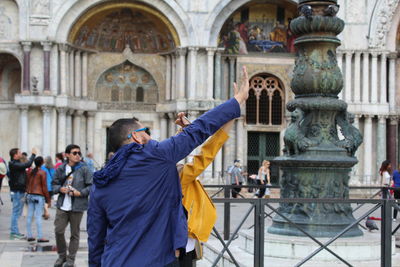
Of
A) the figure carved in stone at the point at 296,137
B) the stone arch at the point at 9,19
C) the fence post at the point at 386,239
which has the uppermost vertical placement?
the stone arch at the point at 9,19

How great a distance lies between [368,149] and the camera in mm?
28797

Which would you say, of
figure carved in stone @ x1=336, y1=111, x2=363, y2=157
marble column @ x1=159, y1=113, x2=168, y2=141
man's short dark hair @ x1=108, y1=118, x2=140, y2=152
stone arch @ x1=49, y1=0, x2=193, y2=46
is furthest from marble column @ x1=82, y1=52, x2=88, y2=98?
man's short dark hair @ x1=108, y1=118, x2=140, y2=152

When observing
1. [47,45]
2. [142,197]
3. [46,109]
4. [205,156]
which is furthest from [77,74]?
[142,197]

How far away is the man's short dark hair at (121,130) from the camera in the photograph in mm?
4586

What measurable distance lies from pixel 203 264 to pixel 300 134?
2202 millimetres

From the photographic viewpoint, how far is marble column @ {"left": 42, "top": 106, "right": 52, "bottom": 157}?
2727cm

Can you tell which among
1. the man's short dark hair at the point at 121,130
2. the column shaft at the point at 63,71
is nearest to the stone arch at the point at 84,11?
the column shaft at the point at 63,71

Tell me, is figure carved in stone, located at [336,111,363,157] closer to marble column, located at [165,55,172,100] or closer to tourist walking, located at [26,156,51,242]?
tourist walking, located at [26,156,51,242]

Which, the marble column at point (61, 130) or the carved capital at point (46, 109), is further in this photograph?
the marble column at point (61, 130)

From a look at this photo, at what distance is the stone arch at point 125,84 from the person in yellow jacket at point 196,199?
2537 centimetres

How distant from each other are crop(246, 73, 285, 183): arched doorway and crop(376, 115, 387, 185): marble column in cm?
420

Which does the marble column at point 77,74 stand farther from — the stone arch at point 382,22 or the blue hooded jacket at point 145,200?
the blue hooded jacket at point 145,200

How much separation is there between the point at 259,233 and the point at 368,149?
2240cm

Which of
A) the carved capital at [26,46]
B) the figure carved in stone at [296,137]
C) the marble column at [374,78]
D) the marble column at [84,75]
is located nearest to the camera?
the figure carved in stone at [296,137]
